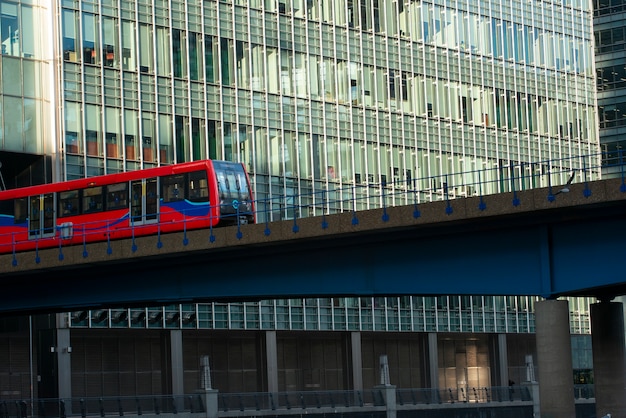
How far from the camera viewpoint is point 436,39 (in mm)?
88000

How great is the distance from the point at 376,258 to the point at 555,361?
628cm

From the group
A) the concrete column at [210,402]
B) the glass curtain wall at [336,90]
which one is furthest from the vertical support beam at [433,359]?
the concrete column at [210,402]

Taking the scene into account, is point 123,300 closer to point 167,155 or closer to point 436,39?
point 167,155

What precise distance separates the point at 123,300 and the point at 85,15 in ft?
96.0

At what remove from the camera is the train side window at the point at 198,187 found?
50438mm

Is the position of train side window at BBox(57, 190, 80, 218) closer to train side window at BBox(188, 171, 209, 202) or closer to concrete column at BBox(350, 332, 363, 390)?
train side window at BBox(188, 171, 209, 202)

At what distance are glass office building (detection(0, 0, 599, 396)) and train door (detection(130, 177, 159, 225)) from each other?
14132mm

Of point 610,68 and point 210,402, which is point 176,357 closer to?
point 210,402

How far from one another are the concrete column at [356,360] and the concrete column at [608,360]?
144 ft

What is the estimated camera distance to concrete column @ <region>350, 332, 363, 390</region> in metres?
81.6

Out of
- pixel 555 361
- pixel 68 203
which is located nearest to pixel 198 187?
pixel 68 203

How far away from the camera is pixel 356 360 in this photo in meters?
81.6

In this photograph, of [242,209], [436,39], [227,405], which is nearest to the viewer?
[242,209]

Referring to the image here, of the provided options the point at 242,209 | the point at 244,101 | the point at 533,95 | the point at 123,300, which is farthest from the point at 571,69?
the point at 123,300
